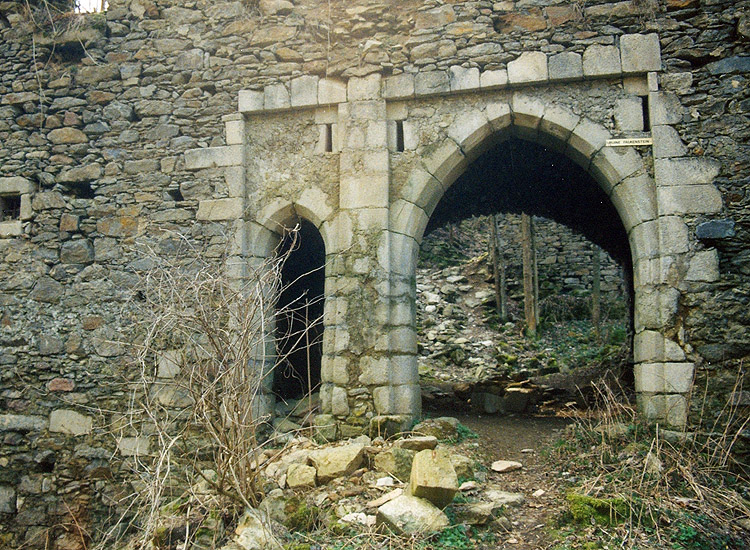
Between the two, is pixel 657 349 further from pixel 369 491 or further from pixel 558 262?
pixel 558 262

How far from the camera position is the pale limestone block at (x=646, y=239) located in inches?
216

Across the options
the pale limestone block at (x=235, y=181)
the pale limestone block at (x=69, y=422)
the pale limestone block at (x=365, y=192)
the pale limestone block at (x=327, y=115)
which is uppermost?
the pale limestone block at (x=327, y=115)

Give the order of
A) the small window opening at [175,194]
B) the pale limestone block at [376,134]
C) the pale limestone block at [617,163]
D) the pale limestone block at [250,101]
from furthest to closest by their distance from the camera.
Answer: the small window opening at [175,194] < the pale limestone block at [250,101] < the pale limestone block at [376,134] < the pale limestone block at [617,163]

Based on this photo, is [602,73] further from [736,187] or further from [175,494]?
[175,494]

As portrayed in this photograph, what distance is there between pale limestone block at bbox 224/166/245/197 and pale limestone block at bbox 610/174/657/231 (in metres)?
A: 3.66

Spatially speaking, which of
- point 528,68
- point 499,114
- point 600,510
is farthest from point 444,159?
point 600,510

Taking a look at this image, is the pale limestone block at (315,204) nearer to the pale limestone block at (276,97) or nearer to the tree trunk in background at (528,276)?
the pale limestone block at (276,97)

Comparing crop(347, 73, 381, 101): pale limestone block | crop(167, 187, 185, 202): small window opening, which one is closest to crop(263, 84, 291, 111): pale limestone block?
crop(347, 73, 381, 101): pale limestone block

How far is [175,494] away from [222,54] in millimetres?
4542

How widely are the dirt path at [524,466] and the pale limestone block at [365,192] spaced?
2.41 m

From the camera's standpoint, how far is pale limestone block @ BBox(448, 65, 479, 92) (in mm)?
5992

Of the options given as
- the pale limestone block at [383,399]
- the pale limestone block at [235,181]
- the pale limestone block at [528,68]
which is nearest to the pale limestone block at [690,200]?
the pale limestone block at [528,68]

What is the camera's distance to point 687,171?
5.47 meters

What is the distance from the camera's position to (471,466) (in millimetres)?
4953
